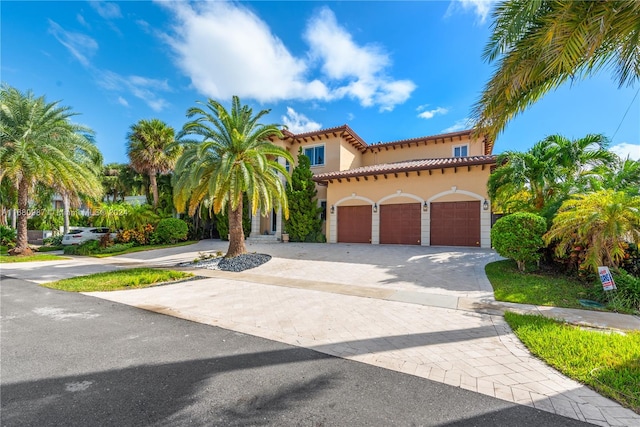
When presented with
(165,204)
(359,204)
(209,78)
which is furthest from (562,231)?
(165,204)

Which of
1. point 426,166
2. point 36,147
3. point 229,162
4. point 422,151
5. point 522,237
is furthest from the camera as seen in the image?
point 422,151

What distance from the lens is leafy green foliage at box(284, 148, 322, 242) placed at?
2083 cm

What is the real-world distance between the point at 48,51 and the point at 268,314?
14.8 meters

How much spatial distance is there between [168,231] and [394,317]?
21.3 meters

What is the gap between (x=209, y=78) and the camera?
13781mm

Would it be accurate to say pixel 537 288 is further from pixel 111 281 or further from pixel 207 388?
pixel 111 281

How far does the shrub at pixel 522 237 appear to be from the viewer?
9.46 meters

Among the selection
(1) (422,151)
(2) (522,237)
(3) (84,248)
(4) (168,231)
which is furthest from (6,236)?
(2) (522,237)

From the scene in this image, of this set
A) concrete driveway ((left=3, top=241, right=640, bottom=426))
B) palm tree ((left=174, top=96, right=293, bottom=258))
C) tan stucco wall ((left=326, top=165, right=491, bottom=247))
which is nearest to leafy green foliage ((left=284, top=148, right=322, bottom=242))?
tan stucco wall ((left=326, top=165, right=491, bottom=247))

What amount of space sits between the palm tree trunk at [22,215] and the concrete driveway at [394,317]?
7.44 meters

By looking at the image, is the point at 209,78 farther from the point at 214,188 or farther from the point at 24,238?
the point at 24,238

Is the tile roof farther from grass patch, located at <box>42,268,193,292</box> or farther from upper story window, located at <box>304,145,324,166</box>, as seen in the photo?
grass patch, located at <box>42,268,193,292</box>

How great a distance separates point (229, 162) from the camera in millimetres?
12859

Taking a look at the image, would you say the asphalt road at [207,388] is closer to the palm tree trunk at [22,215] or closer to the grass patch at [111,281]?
the grass patch at [111,281]
